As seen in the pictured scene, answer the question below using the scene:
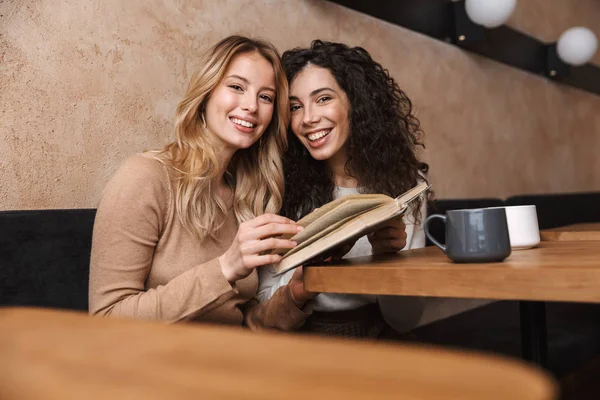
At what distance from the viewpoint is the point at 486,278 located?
80cm

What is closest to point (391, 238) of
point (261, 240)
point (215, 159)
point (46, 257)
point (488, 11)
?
point (261, 240)

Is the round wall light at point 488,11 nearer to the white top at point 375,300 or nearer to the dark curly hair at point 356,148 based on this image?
the dark curly hair at point 356,148

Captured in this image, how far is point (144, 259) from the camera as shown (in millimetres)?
1207

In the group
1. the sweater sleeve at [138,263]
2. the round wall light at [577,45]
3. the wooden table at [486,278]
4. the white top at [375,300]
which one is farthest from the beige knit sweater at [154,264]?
the round wall light at [577,45]

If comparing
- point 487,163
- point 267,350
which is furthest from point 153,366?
point 487,163

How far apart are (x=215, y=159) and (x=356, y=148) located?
1.69 feet

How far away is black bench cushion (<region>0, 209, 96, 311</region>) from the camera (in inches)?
44.2

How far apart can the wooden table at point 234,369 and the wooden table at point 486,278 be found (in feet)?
1.75

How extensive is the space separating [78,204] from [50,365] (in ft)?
4.07

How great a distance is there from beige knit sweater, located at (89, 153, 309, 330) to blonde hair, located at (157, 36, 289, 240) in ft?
0.13

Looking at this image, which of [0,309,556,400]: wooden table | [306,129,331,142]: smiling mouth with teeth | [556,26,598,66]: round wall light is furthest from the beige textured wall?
[556,26,598,66]: round wall light

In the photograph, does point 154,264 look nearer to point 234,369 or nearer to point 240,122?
point 240,122

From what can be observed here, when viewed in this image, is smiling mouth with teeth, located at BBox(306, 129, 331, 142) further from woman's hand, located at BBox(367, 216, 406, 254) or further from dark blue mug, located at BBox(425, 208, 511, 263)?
dark blue mug, located at BBox(425, 208, 511, 263)

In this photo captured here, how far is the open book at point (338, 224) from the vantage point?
879 millimetres
